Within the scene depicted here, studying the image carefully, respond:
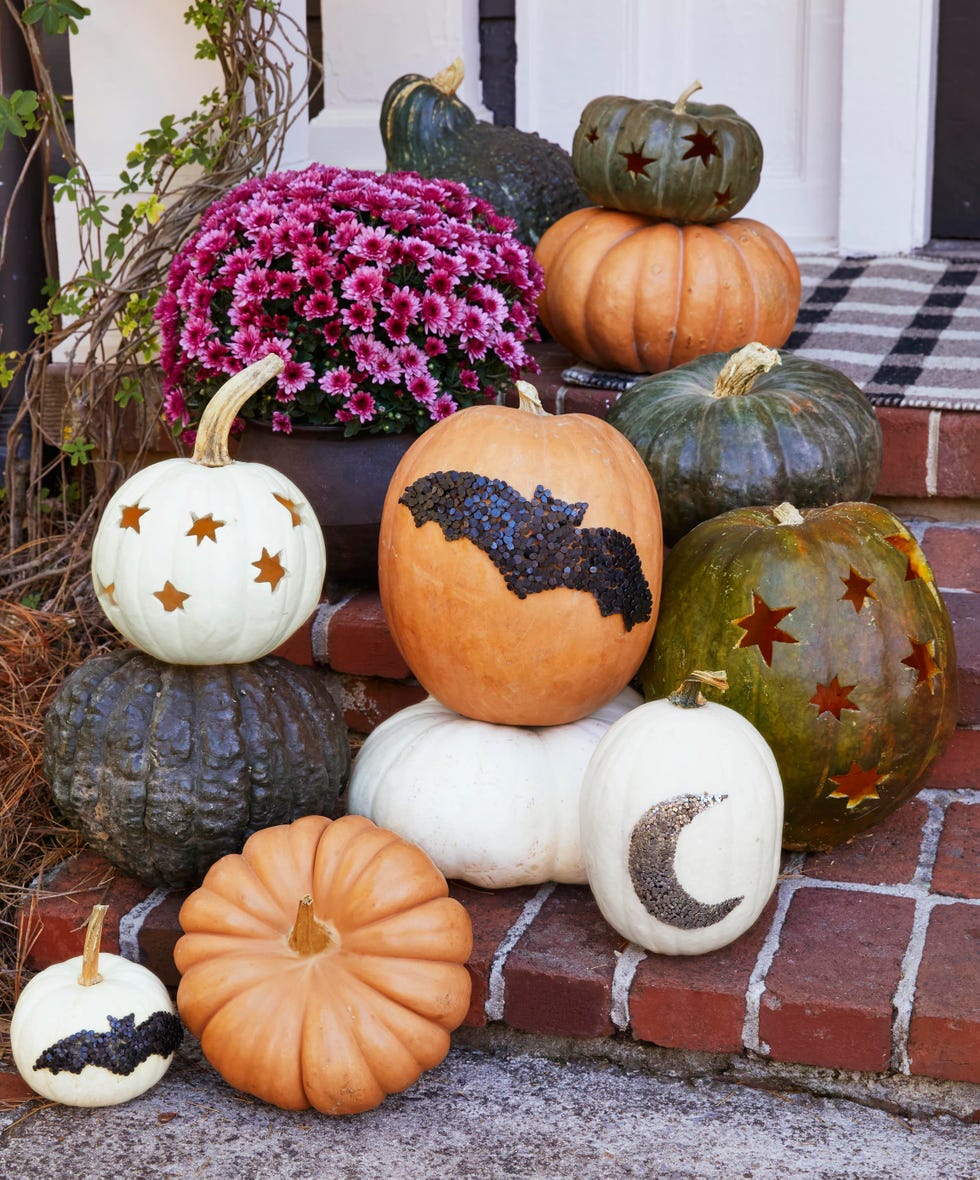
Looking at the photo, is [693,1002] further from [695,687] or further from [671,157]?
[671,157]

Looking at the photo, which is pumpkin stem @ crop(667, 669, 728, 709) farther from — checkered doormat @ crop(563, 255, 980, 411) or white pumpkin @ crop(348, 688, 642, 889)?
checkered doormat @ crop(563, 255, 980, 411)

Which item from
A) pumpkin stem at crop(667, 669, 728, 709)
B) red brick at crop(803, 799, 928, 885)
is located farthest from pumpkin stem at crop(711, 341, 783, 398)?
red brick at crop(803, 799, 928, 885)

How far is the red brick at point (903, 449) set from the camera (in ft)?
10.1

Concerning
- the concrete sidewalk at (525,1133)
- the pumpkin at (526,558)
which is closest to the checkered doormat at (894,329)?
the pumpkin at (526,558)

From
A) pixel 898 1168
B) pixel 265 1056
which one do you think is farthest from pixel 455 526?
pixel 898 1168

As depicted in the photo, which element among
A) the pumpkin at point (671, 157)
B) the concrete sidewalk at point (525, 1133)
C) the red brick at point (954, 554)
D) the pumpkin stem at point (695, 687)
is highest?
the pumpkin at point (671, 157)

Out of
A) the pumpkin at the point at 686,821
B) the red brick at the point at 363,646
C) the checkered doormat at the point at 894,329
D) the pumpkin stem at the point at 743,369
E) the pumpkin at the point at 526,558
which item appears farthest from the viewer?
the checkered doormat at the point at 894,329

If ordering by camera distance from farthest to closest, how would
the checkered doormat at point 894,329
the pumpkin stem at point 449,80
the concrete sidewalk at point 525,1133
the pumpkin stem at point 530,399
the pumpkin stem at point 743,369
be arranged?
1. the pumpkin stem at point 449,80
2. the checkered doormat at point 894,329
3. the pumpkin stem at point 743,369
4. the pumpkin stem at point 530,399
5. the concrete sidewalk at point 525,1133

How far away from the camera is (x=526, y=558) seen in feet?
7.48

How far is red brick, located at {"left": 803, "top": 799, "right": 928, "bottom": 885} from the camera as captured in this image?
2357mm

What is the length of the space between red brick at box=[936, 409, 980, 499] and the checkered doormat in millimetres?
35

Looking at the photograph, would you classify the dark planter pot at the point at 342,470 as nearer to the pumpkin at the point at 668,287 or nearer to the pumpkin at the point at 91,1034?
the pumpkin at the point at 668,287

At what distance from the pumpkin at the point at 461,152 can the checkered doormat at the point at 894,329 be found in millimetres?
475

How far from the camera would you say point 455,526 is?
7.53 feet
